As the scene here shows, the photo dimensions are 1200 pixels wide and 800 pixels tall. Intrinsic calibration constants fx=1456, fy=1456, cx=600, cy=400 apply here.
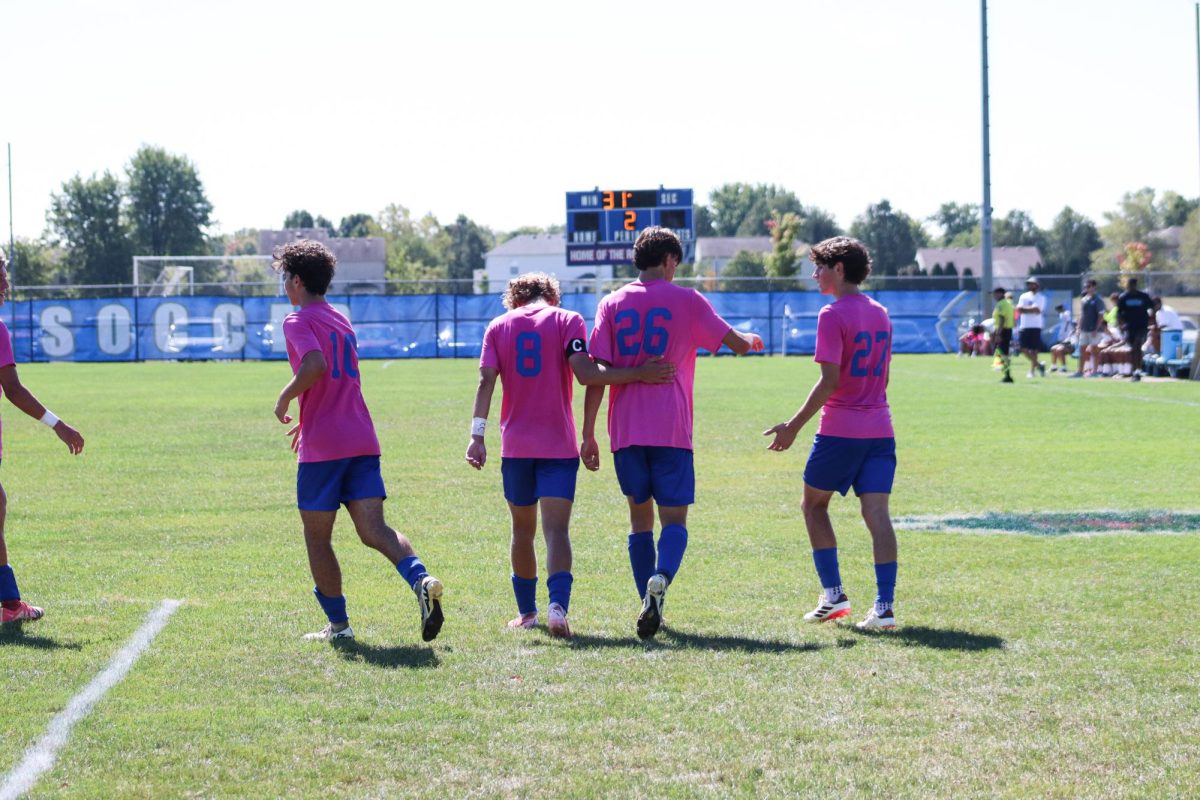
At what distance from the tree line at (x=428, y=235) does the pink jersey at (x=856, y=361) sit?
79964 mm

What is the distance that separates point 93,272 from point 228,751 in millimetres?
107722

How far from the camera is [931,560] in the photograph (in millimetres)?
8680

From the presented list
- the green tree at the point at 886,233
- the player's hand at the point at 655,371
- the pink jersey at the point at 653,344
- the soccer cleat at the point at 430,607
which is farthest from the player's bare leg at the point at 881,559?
the green tree at the point at 886,233

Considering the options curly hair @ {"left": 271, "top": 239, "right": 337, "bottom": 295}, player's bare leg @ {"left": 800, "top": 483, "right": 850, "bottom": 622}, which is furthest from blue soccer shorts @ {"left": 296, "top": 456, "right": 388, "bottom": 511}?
player's bare leg @ {"left": 800, "top": 483, "right": 850, "bottom": 622}

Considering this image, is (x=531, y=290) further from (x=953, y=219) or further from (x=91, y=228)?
(x=953, y=219)

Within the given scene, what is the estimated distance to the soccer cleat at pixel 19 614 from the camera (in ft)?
23.3

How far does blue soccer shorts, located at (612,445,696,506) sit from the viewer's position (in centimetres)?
677

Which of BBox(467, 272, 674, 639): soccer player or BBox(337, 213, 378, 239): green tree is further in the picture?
BBox(337, 213, 378, 239): green tree

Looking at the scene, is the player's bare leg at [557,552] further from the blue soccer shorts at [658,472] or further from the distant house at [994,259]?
the distant house at [994,259]

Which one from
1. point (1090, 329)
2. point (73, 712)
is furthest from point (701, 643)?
A: point (1090, 329)

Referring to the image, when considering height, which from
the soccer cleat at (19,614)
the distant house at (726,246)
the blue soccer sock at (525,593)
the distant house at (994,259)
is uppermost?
the distant house at (726,246)

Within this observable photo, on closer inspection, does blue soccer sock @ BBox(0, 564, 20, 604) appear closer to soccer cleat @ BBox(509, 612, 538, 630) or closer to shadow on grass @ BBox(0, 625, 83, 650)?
shadow on grass @ BBox(0, 625, 83, 650)

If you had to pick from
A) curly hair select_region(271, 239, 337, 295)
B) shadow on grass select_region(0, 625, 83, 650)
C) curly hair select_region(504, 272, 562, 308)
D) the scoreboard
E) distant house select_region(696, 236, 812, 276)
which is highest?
distant house select_region(696, 236, 812, 276)

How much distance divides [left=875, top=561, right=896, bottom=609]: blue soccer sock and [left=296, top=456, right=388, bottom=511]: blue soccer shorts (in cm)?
234
